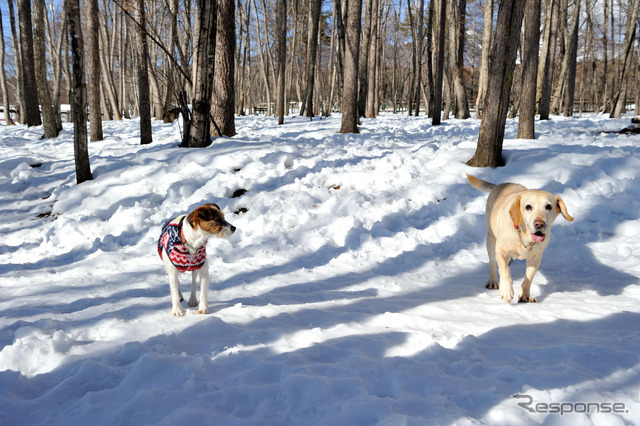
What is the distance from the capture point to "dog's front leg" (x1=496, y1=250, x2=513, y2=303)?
3.90 m

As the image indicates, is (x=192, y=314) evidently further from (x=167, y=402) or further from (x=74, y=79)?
(x=74, y=79)

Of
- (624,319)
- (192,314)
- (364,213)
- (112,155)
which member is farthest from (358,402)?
(112,155)

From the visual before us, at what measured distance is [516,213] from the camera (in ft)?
12.2

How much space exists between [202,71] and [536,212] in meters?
8.45

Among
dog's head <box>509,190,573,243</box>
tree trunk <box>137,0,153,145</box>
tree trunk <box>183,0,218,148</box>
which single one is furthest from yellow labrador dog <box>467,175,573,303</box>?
tree trunk <box>137,0,153,145</box>

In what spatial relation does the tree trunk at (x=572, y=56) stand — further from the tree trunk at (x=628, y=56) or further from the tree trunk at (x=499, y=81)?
the tree trunk at (x=499, y=81)

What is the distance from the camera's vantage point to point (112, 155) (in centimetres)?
1021

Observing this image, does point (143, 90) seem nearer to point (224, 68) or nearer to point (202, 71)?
point (224, 68)

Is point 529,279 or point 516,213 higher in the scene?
point 516,213

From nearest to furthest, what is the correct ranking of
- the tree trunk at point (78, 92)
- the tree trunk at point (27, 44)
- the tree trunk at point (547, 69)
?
the tree trunk at point (78, 92) < the tree trunk at point (27, 44) < the tree trunk at point (547, 69)

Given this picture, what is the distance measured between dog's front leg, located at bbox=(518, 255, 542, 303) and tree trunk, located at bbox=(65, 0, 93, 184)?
8.24 metres

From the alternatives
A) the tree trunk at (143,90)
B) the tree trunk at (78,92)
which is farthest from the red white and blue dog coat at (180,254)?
the tree trunk at (143,90)

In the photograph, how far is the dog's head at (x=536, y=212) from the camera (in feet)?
11.6

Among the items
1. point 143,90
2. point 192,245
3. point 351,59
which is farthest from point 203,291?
point 351,59
